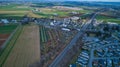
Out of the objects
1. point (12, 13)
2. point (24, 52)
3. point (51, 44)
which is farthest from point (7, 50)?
point (12, 13)

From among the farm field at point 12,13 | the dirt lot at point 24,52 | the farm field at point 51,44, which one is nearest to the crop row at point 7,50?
the dirt lot at point 24,52

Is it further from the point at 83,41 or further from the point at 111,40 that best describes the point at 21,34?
the point at 111,40

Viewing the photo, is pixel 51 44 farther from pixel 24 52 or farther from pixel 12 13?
pixel 12 13

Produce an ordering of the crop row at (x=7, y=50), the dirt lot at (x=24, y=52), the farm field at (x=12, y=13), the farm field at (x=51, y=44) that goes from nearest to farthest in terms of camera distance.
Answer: the dirt lot at (x=24, y=52), the crop row at (x=7, y=50), the farm field at (x=51, y=44), the farm field at (x=12, y=13)

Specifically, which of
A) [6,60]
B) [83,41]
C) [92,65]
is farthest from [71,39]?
[6,60]

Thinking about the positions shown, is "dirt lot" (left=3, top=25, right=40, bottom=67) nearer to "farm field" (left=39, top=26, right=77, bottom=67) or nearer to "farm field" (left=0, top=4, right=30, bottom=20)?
"farm field" (left=39, top=26, right=77, bottom=67)

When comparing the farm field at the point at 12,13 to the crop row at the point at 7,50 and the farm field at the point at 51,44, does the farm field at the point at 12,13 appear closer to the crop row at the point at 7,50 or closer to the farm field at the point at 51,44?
the farm field at the point at 51,44

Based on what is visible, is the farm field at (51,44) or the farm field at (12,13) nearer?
the farm field at (51,44)

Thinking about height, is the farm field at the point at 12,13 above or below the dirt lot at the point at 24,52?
above
